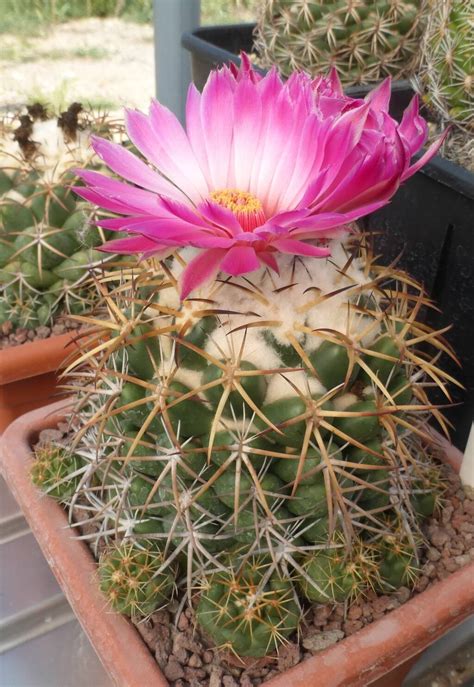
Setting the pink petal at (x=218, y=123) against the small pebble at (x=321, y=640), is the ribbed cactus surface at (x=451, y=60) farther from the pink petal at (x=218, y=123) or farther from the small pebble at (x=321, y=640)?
the small pebble at (x=321, y=640)

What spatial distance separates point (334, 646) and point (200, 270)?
12.2 inches

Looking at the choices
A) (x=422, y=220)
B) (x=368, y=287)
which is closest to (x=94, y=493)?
(x=368, y=287)

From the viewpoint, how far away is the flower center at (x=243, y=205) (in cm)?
51

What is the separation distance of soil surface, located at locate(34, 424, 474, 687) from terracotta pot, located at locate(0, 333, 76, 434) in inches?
14.0

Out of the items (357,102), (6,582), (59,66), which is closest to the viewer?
(357,102)

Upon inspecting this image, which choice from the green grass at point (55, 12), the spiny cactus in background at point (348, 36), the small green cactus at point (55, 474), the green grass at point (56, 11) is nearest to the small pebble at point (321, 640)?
the small green cactus at point (55, 474)

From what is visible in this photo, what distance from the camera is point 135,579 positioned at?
59 cm

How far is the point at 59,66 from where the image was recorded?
272 cm

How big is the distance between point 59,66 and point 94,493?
93.3 inches

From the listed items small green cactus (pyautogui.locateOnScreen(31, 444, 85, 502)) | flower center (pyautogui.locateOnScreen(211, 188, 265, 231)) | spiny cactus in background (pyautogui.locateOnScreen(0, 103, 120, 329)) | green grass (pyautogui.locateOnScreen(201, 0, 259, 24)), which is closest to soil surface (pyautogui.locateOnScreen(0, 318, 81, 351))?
spiny cactus in background (pyautogui.locateOnScreen(0, 103, 120, 329))

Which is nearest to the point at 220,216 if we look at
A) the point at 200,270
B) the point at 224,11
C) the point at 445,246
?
the point at 200,270

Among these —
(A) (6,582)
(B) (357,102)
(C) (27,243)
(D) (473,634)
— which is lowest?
(A) (6,582)

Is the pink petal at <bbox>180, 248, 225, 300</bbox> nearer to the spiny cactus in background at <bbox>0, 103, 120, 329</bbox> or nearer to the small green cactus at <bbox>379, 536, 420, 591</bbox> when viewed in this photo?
the small green cactus at <bbox>379, 536, 420, 591</bbox>

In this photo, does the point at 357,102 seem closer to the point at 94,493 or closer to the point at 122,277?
the point at 122,277
